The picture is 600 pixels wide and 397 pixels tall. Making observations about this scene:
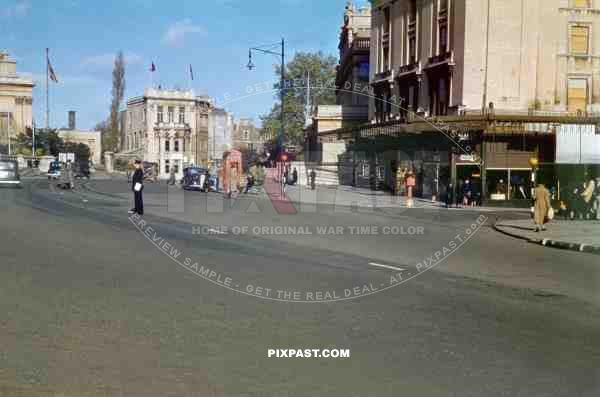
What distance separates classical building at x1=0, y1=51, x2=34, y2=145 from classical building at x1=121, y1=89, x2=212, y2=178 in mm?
15692

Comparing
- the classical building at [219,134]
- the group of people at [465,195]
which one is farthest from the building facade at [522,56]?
the classical building at [219,134]

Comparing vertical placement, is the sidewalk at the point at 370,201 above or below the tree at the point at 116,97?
below

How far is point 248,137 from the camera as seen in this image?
46.9 meters

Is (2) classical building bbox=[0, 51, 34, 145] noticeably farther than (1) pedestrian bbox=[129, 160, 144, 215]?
Yes

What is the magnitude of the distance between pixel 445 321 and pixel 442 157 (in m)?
31.6

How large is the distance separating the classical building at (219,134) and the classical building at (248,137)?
2.30 feet

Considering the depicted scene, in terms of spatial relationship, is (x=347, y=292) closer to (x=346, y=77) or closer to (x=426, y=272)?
(x=426, y=272)

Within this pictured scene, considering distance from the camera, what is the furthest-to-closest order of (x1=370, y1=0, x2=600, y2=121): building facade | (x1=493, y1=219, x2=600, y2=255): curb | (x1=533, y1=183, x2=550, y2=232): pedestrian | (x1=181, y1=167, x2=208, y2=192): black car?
(x1=181, y1=167, x2=208, y2=192): black car < (x1=370, y1=0, x2=600, y2=121): building facade < (x1=533, y1=183, x2=550, y2=232): pedestrian < (x1=493, y1=219, x2=600, y2=255): curb

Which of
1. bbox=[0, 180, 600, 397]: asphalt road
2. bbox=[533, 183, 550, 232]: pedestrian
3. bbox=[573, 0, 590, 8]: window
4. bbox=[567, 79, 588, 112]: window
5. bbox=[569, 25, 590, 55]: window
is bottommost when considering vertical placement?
bbox=[0, 180, 600, 397]: asphalt road

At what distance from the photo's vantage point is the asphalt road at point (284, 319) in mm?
5676

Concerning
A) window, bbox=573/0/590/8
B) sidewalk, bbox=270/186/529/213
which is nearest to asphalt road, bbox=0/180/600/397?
sidewalk, bbox=270/186/529/213

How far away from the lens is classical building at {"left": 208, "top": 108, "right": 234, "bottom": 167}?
3408 centimetres

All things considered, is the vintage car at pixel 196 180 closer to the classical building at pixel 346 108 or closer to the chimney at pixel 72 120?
the classical building at pixel 346 108

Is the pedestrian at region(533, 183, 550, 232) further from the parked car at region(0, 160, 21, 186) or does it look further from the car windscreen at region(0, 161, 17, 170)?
the car windscreen at region(0, 161, 17, 170)
